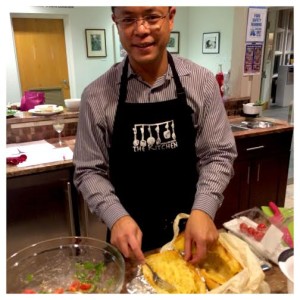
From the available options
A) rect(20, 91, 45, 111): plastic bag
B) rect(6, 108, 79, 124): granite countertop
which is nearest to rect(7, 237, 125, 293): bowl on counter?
rect(6, 108, 79, 124): granite countertop

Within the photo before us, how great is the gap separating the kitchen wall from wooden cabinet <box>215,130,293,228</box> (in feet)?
8.73

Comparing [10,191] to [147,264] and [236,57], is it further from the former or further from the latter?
[236,57]

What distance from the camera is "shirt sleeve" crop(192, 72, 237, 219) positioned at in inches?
34.0

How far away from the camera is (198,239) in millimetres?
695

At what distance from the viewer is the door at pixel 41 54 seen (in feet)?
14.5

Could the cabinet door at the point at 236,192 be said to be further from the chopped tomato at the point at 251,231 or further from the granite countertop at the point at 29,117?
the chopped tomato at the point at 251,231

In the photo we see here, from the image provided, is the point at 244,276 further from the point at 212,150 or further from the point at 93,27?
the point at 93,27

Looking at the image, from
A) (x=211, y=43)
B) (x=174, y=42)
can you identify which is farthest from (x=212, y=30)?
(x=174, y=42)

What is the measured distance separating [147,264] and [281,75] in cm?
686

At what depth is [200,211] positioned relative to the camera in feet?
2.60

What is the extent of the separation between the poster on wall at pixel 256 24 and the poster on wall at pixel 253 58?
50 mm

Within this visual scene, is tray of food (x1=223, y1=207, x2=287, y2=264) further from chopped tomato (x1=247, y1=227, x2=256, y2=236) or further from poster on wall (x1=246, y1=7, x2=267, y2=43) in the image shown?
poster on wall (x1=246, y1=7, x2=267, y2=43)

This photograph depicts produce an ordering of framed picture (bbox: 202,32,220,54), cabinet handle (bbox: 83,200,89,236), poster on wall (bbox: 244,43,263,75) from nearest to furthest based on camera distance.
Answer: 1. cabinet handle (bbox: 83,200,89,236)
2. poster on wall (bbox: 244,43,263,75)
3. framed picture (bbox: 202,32,220,54)

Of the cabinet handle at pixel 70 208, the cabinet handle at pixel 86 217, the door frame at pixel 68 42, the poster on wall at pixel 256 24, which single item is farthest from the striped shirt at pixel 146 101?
the door frame at pixel 68 42
